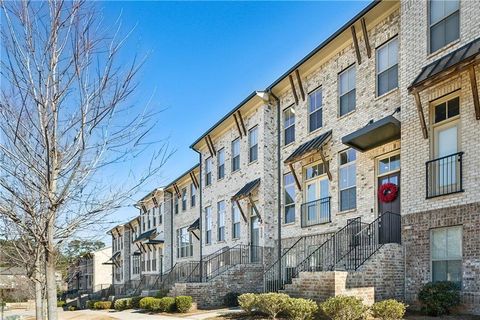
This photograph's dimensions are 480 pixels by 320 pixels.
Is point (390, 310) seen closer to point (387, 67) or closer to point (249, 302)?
point (249, 302)

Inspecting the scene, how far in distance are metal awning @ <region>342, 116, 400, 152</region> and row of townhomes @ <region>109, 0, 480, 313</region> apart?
0.05 m

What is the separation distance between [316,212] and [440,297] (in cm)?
769

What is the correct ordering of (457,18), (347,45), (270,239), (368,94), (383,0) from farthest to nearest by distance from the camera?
(270,239), (347,45), (368,94), (383,0), (457,18)

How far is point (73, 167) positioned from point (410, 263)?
9909 millimetres

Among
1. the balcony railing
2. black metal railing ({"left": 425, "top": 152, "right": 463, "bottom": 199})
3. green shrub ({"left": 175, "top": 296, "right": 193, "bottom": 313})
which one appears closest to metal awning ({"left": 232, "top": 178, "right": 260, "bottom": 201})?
the balcony railing

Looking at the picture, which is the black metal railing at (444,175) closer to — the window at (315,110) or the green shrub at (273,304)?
the green shrub at (273,304)

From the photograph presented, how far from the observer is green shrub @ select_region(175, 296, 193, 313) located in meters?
19.1

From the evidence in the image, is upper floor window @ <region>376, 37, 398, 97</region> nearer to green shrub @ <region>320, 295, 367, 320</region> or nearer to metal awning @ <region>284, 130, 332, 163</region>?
metal awning @ <region>284, 130, 332, 163</region>

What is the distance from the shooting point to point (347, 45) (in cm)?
1733

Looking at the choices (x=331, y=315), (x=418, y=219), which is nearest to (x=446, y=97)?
(x=418, y=219)

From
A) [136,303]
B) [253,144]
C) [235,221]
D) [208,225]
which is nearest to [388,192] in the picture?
[253,144]

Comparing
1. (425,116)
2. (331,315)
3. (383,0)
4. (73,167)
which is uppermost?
(383,0)

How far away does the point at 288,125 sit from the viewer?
70.2ft

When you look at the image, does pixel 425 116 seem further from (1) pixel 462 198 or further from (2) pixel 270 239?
(2) pixel 270 239
